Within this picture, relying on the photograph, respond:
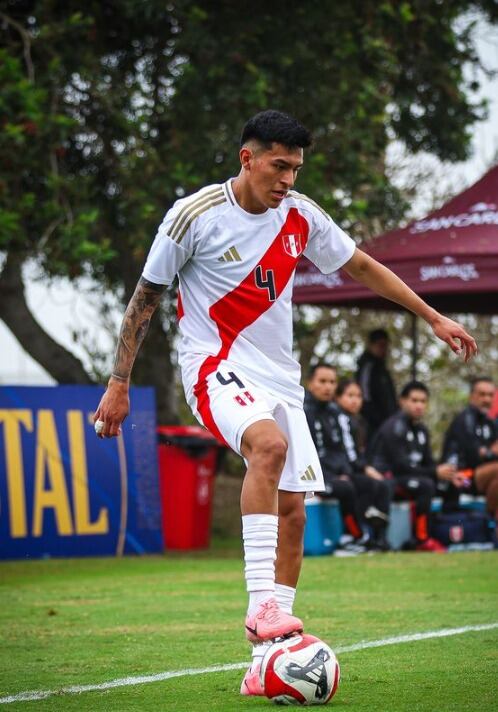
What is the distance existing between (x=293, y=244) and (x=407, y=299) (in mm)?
561

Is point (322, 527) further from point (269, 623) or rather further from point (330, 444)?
point (269, 623)

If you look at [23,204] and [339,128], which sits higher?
[339,128]

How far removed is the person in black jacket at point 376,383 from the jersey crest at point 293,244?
927 centimetres

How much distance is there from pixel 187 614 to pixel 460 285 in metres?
6.13

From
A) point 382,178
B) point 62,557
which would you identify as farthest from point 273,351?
point 382,178

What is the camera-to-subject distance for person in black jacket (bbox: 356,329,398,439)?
1511cm

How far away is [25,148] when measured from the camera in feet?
48.1

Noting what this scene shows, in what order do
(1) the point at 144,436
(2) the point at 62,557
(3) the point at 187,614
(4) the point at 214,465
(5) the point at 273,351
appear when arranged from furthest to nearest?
1. (4) the point at 214,465
2. (1) the point at 144,436
3. (2) the point at 62,557
4. (3) the point at 187,614
5. (5) the point at 273,351

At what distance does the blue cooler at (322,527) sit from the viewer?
44.3 feet

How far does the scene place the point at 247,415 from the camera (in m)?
5.40

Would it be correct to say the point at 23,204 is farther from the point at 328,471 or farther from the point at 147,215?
the point at 328,471

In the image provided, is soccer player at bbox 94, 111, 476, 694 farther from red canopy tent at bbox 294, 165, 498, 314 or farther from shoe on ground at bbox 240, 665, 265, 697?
red canopy tent at bbox 294, 165, 498, 314

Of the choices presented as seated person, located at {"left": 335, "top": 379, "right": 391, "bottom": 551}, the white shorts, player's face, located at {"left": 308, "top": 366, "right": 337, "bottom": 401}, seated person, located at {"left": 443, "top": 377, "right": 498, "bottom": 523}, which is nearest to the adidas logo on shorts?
the white shorts

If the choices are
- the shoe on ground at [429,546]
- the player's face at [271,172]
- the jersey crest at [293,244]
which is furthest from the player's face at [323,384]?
the player's face at [271,172]
